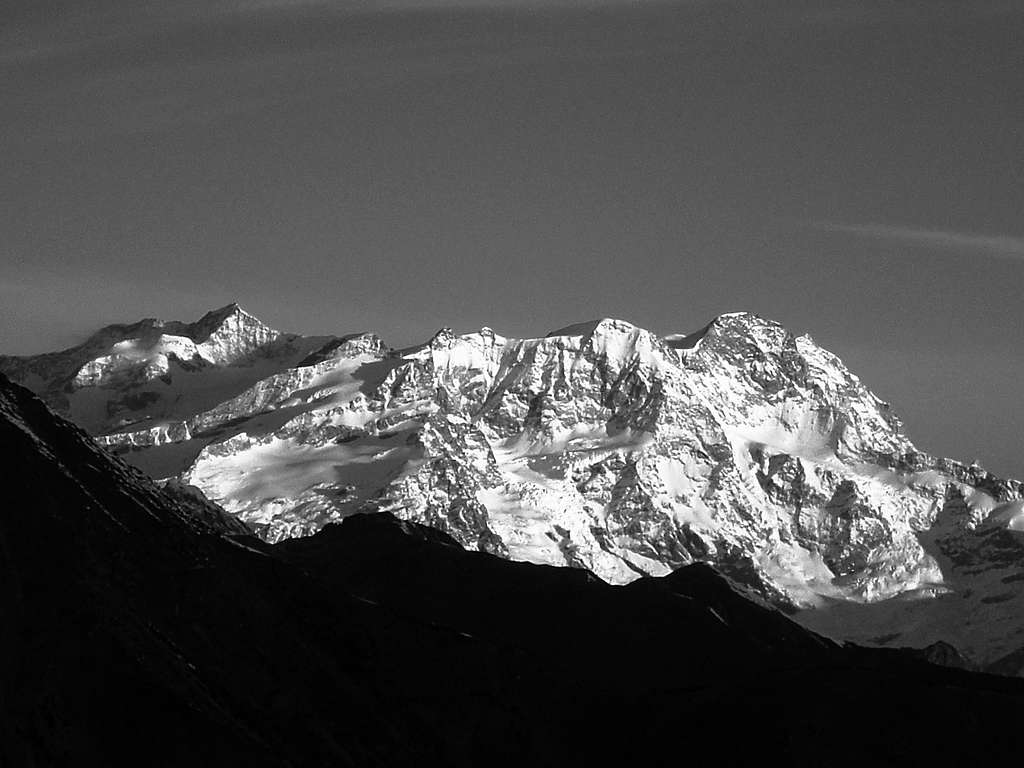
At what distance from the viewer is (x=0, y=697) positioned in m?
179

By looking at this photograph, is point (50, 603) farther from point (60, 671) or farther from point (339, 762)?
point (339, 762)

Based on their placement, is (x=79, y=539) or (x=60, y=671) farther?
(x=79, y=539)

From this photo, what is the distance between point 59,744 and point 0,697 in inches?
211

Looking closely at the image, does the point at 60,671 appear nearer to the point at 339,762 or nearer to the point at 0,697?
the point at 0,697

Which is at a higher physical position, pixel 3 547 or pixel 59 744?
pixel 3 547

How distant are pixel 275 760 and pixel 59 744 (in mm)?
17385

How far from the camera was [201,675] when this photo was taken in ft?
643

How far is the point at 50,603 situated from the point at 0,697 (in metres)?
12.8

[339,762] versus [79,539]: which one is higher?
[79,539]

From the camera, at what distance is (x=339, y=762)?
648ft

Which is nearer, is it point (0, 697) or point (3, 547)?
point (0, 697)

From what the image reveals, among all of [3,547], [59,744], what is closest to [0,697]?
[59,744]

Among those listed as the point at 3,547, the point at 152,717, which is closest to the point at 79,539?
the point at 3,547

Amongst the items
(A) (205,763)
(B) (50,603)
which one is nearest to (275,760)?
(A) (205,763)
